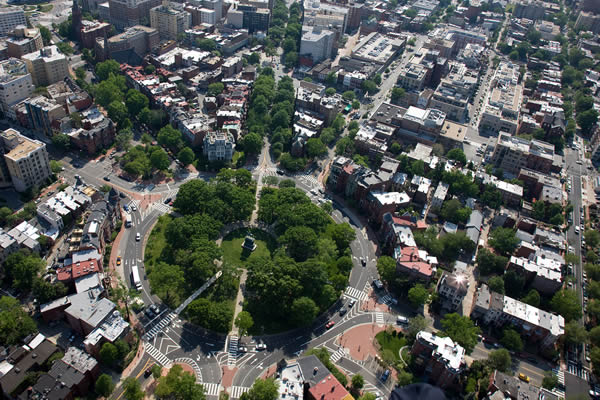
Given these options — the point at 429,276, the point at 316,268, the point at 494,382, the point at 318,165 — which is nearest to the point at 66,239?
the point at 316,268

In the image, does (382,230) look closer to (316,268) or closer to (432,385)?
(316,268)

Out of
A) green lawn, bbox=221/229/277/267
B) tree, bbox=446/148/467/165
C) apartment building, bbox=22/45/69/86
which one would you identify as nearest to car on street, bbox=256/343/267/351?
green lawn, bbox=221/229/277/267

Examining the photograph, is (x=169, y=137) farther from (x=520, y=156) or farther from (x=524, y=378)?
(x=520, y=156)

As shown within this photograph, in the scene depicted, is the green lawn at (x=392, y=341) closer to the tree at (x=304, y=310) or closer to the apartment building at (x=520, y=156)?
the tree at (x=304, y=310)

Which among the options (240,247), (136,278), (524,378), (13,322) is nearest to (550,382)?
(524,378)

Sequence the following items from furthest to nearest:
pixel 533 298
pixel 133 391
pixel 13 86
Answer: pixel 13 86
pixel 533 298
pixel 133 391

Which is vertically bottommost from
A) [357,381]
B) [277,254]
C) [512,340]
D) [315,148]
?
[357,381]

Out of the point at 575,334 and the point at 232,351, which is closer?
the point at 232,351
